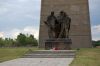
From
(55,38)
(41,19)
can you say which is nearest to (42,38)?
(41,19)

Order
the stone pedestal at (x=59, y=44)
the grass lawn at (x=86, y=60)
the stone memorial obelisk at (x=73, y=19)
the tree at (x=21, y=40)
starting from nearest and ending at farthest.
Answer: the grass lawn at (x=86, y=60) → the stone pedestal at (x=59, y=44) → the stone memorial obelisk at (x=73, y=19) → the tree at (x=21, y=40)

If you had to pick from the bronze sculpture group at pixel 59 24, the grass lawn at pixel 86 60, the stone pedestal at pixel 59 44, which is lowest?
the grass lawn at pixel 86 60

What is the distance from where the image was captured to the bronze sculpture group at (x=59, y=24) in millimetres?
24141

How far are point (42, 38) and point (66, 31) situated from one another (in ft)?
20.0

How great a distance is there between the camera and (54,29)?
24.5 meters

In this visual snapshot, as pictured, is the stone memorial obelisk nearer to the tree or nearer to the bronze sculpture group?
the bronze sculpture group

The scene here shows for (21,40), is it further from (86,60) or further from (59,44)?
(86,60)

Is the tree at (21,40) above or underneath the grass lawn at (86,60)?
above

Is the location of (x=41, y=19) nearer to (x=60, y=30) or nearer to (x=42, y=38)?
(x=42, y=38)

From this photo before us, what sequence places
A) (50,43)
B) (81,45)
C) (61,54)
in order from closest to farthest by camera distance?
1. (61,54)
2. (50,43)
3. (81,45)

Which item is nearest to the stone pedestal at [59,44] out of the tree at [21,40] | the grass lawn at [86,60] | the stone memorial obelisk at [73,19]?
the grass lawn at [86,60]

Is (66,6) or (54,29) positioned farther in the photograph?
(66,6)

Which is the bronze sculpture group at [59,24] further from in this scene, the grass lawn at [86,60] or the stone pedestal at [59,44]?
the grass lawn at [86,60]

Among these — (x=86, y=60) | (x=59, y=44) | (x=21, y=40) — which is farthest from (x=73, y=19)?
(x=21, y=40)
